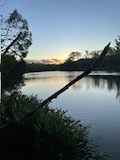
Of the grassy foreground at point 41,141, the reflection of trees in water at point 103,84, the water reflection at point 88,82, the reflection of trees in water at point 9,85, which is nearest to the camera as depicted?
the grassy foreground at point 41,141

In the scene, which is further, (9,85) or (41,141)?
(9,85)

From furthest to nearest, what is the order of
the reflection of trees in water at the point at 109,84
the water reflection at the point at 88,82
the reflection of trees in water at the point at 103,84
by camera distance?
the water reflection at the point at 88,82 < the reflection of trees in water at the point at 103,84 < the reflection of trees in water at the point at 109,84

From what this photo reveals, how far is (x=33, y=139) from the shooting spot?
13539 millimetres

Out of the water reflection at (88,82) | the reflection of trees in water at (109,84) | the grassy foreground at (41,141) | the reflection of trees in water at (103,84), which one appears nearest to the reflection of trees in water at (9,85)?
the water reflection at (88,82)

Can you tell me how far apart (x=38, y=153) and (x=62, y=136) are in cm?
105

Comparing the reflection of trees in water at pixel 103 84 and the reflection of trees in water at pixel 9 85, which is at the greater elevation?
the reflection of trees in water at pixel 9 85

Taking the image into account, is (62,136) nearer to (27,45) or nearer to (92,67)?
(92,67)

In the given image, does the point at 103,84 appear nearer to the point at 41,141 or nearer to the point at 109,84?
the point at 109,84

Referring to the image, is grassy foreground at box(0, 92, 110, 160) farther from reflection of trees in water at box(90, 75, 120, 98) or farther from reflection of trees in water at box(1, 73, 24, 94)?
reflection of trees in water at box(90, 75, 120, 98)

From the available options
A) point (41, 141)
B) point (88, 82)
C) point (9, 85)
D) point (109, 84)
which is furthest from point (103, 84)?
point (41, 141)

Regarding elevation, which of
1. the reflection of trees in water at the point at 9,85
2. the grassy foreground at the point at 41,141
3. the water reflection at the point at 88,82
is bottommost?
the water reflection at the point at 88,82

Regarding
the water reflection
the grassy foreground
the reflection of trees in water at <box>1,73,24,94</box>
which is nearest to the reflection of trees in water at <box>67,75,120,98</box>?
the water reflection

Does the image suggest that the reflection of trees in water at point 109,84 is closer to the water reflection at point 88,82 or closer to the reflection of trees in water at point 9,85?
the water reflection at point 88,82

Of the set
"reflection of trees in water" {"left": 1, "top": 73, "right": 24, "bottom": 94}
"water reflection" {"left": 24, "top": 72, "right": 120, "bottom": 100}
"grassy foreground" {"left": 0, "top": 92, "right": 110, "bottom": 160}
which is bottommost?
"water reflection" {"left": 24, "top": 72, "right": 120, "bottom": 100}
